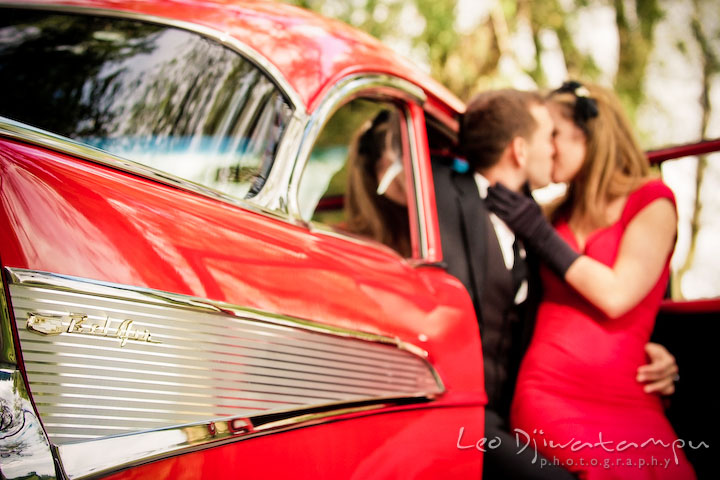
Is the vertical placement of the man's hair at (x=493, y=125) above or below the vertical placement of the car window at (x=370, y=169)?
above

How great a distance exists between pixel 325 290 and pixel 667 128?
33.6ft

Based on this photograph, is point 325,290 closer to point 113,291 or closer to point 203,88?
point 113,291

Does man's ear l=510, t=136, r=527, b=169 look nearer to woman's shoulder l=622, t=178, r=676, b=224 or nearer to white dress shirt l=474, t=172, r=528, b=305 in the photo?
white dress shirt l=474, t=172, r=528, b=305

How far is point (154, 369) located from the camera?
1.15 meters

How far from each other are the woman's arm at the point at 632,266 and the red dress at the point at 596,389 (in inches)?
2.4

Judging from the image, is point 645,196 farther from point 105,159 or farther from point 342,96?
point 105,159

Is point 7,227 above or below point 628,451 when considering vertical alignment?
above

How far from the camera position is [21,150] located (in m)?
1.09

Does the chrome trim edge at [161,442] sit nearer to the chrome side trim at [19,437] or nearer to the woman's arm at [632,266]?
the chrome side trim at [19,437]

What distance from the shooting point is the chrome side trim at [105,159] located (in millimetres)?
1118

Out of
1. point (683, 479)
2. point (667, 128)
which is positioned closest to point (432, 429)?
point (683, 479)

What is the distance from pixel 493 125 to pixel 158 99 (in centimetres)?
139

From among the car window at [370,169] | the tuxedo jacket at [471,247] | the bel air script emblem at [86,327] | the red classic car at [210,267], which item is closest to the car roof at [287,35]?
the red classic car at [210,267]

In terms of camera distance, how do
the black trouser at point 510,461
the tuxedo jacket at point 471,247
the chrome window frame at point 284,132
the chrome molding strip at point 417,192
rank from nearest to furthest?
the chrome window frame at point 284,132, the black trouser at point 510,461, the chrome molding strip at point 417,192, the tuxedo jacket at point 471,247
